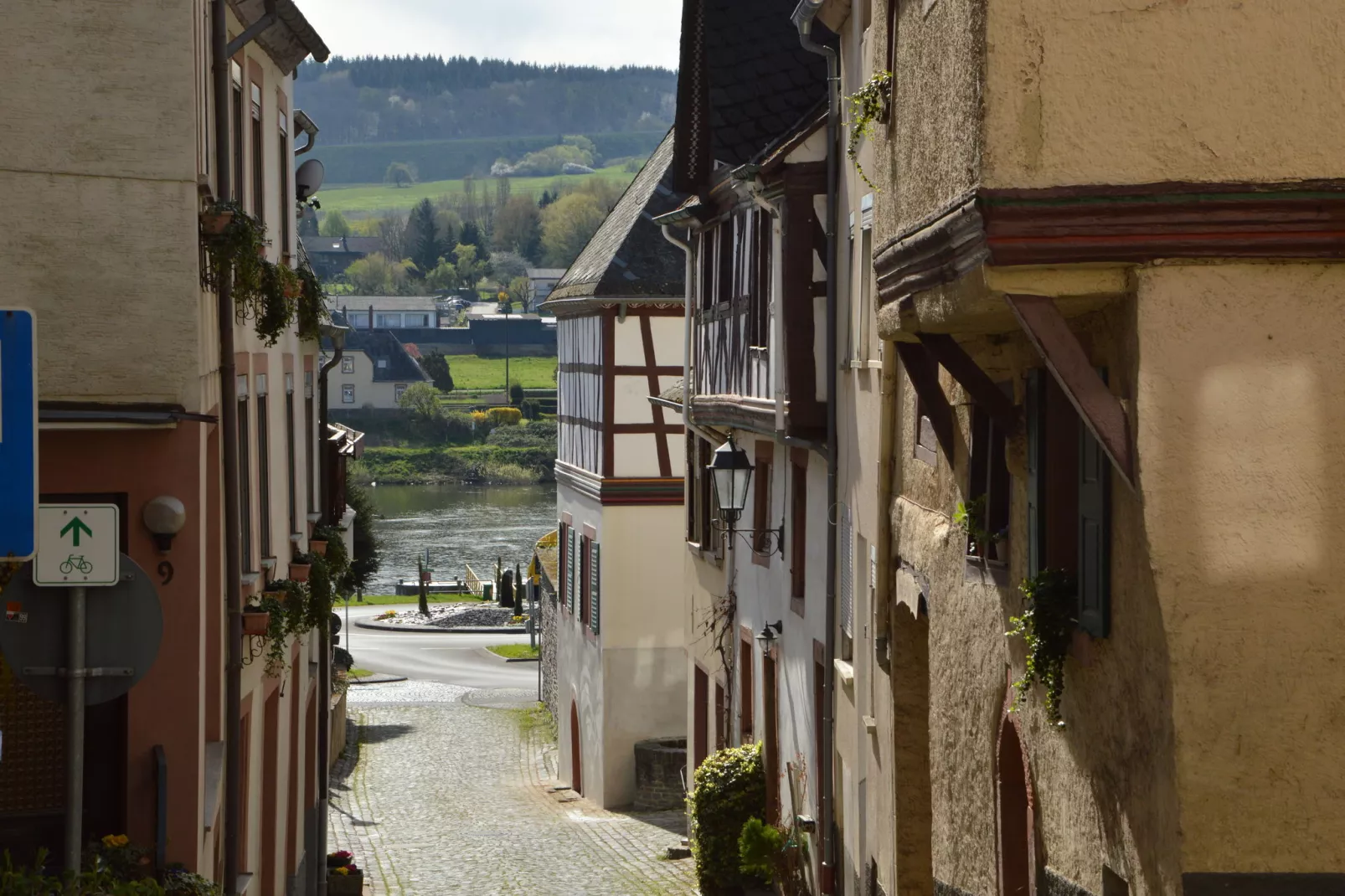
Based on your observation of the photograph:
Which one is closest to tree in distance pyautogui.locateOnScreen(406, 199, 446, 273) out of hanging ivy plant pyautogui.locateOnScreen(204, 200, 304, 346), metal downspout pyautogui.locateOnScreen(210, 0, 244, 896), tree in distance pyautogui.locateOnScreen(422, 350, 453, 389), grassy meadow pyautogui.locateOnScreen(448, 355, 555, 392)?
grassy meadow pyautogui.locateOnScreen(448, 355, 555, 392)

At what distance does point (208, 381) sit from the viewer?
1040cm

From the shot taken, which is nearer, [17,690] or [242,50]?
[17,690]

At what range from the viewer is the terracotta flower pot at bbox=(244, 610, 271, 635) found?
1138cm

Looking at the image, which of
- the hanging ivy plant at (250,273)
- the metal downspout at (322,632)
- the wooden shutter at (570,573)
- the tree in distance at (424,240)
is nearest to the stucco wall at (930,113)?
the hanging ivy plant at (250,273)

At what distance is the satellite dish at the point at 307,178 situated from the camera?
17125mm

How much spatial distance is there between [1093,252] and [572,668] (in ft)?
73.6

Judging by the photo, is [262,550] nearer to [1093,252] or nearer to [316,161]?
[316,161]

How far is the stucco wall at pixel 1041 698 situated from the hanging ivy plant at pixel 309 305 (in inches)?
196

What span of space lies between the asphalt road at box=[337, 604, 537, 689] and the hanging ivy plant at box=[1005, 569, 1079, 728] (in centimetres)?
3294

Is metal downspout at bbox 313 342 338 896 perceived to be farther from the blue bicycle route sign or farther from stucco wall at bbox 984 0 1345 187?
the blue bicycle route sign

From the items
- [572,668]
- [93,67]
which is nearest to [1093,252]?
[93,67]

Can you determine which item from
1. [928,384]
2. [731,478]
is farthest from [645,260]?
[928,384]

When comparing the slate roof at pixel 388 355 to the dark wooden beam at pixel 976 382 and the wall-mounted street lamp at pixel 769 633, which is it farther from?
the dark wooden beam at pixel 976 382

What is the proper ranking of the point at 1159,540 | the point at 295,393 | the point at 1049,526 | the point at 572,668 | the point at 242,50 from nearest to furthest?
the point at 1159,540
the point at 1049,526
the point at 242,50
the point at 295,393
the point at 572,668
